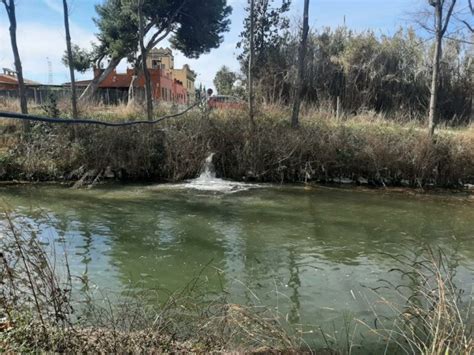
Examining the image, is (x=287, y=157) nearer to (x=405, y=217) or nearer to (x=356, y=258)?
(x=405, y=217)

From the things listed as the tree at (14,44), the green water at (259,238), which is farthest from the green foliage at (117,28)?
the green water at (259,238)

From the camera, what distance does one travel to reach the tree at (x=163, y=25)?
25969 mm

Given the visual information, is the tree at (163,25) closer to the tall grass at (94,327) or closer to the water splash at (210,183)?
the water splash at (210,183)

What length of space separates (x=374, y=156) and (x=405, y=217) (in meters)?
4.49

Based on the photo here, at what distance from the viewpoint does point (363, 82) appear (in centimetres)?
2262

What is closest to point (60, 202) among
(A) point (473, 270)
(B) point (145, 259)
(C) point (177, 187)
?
(C) point (177, 187)

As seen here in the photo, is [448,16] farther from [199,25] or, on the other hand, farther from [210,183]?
[199,25]

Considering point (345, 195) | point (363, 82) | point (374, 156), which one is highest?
point (363, 82)

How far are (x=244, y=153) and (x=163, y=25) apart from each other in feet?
50.0

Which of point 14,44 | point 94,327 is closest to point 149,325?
point 94,327

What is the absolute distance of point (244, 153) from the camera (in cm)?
1516

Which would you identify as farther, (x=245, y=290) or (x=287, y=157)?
(x=287, y=157)

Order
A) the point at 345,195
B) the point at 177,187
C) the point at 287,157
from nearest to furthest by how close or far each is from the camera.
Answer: the point at 345,195
the point at 177,187
the point at 287,157

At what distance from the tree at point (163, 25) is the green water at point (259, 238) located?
15665 mm
